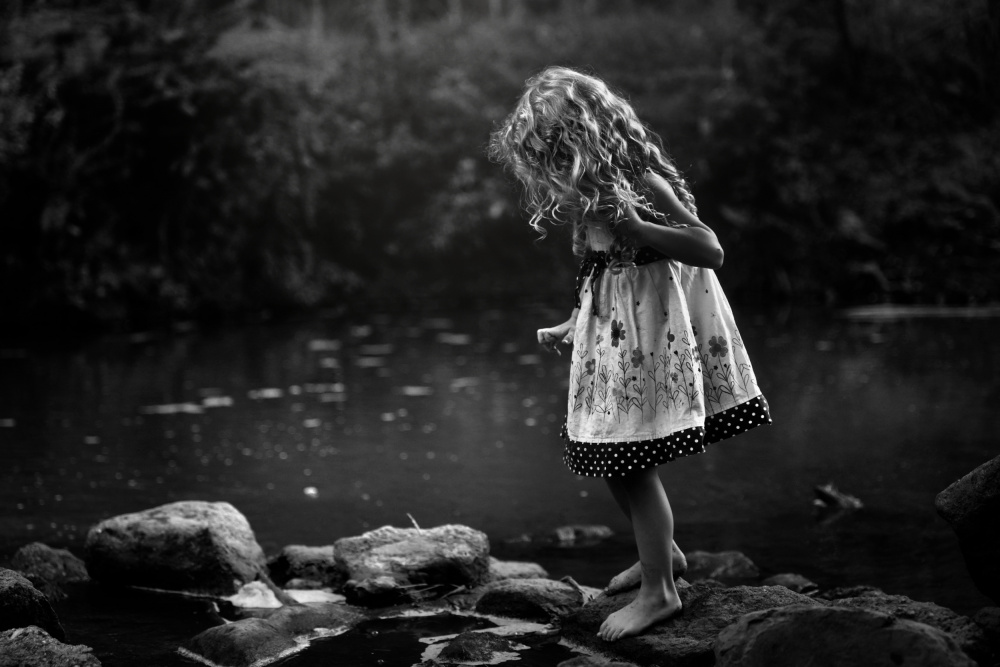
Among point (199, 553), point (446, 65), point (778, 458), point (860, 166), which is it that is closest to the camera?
point (199, 553)

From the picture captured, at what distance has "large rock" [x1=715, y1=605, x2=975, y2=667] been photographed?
2.45 m

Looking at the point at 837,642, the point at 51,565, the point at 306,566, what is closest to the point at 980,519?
the point at 837,642

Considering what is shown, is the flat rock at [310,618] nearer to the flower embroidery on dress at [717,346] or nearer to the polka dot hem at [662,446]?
the polka dot hem at [662,446]

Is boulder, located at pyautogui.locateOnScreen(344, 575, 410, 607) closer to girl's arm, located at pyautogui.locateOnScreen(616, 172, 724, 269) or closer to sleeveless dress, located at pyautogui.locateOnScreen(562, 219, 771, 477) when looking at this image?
sleeveless dress, located at pyautogui.locateOnScreen(562, 219, 771, 477)

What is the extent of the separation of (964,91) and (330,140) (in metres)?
9.78

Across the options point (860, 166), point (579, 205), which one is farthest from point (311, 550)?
point (860, 166)

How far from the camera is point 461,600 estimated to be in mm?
4012

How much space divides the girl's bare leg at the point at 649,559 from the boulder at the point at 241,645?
0.98m

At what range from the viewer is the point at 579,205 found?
3.37 m

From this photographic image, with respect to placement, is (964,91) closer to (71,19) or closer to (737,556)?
(71,19)

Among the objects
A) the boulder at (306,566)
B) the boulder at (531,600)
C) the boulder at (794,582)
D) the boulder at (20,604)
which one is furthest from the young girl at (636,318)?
the boulder at (20,604)

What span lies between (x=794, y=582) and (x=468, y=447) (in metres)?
3.10

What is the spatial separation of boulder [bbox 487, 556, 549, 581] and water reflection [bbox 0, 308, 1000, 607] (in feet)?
0.56

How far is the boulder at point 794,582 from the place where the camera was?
3.93 metres
